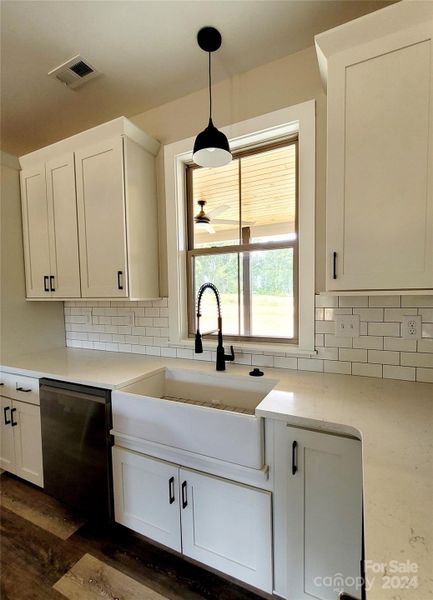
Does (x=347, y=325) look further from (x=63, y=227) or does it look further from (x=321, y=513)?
(x=63, y=227)

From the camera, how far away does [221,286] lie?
6.75 feet

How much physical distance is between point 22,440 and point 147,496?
3.73ft

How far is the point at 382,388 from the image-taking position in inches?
53.6

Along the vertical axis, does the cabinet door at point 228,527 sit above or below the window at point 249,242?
below

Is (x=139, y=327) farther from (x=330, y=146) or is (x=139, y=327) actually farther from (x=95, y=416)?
(x=330, y=146)

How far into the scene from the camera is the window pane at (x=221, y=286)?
6.57 ft

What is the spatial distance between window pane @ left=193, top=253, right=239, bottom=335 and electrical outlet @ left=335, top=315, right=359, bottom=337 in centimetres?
68

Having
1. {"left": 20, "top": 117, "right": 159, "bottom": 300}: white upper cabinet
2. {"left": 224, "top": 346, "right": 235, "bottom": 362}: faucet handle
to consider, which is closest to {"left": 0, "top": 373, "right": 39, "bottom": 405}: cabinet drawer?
{"left": 20, "top": 117, "right": 159, "bottom": 300}: white upper cabinet

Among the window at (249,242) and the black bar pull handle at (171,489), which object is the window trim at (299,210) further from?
the black bar pull handle at (171,489)

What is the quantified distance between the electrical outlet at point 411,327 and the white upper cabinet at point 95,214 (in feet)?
5.34

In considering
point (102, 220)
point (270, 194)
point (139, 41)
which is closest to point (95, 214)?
point (102, 220)

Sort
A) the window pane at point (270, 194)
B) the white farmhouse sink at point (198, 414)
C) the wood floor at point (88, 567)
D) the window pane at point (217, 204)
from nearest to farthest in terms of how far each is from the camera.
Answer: the white farmhouse sink at point (198, 414) → the wood floor at point (88, 567) → the window pane at point (270, 194) → the window pane at point (217, 204)

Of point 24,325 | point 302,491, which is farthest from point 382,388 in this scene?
point 24,325

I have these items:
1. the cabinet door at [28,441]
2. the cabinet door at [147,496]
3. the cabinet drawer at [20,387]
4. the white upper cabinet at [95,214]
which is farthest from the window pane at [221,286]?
the cabinet door at [28,441]
